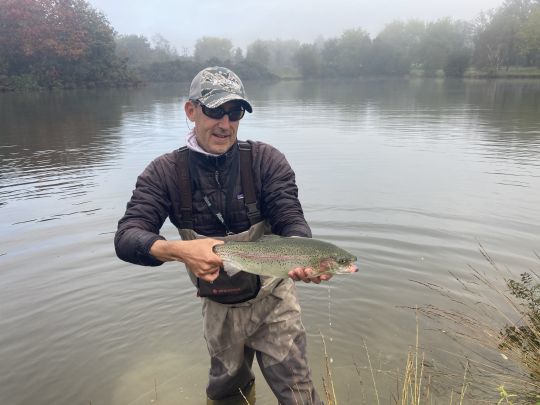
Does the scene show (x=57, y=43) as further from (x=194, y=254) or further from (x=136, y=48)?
(x=194, y=254)

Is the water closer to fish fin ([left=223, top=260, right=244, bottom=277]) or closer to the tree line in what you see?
fish fin ([left=223, top=260, right=244, bottom=277])

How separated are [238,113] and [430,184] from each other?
10258 millimetres

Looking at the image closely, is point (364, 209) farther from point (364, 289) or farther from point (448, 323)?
point (448, 323)

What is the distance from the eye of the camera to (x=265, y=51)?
12169cm

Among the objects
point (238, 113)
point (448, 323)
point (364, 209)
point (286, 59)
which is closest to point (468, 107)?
point (364, 209)

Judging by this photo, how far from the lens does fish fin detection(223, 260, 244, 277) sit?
10.8 feet

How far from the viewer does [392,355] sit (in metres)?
5.59

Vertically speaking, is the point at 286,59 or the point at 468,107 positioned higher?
the point at 286,59

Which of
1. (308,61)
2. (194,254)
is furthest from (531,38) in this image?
(194,254)

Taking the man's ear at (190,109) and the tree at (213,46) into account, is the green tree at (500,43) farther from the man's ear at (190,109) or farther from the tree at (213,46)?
the tree at (213,46)

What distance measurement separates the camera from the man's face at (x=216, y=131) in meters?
3.62

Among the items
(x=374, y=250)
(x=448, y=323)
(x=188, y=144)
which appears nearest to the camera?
(x=188, y=144)

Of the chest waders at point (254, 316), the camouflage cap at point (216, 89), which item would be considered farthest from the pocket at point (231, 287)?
the camouflage cap at point (216, 89)

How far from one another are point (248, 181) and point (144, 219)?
34.7 inches
